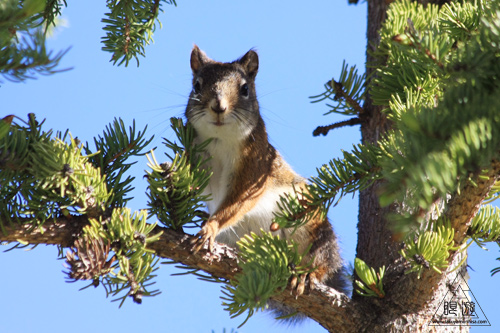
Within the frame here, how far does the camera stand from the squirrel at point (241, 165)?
6.30 ft

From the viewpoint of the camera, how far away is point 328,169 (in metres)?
1.18

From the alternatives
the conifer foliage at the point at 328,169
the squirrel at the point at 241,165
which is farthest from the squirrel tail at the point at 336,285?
the conifer foliage at the point at 328,169

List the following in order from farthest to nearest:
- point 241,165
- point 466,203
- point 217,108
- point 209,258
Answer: point 241,165 < point 217,108 < point 209,258 < point 466,203

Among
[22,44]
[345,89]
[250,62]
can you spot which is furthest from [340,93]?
[22,44]

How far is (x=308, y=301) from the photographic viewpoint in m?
1.44

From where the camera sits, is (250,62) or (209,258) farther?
(250,62)

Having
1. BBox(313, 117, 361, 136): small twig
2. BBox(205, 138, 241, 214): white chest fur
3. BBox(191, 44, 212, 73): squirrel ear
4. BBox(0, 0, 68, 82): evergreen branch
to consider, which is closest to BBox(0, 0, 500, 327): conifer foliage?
BBox(0, 0, 68, 82): evergreen branch

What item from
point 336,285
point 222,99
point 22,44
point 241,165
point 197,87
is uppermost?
point 197,87

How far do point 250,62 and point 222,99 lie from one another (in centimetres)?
50

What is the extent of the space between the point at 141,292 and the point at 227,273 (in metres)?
0.38

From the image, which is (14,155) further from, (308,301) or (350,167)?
(308,301)

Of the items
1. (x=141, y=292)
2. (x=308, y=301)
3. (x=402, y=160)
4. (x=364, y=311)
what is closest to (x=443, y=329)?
(x=364, y=311)

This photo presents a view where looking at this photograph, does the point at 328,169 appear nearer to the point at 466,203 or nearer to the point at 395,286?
the point at 466,203

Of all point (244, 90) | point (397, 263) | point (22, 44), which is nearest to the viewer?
point (22, 44)
